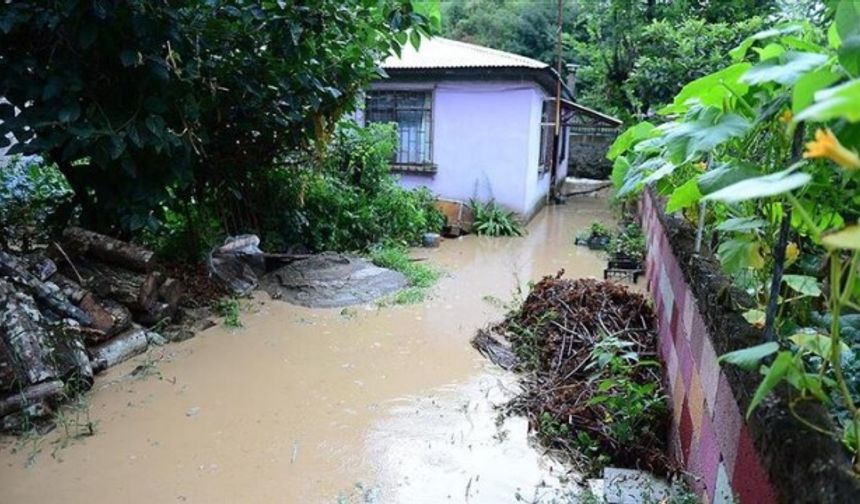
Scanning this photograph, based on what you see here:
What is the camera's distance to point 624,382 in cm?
282

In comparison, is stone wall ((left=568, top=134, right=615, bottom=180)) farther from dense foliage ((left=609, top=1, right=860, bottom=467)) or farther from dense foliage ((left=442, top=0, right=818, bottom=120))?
dense foliage ((left=609, top=1, right=860, bottom=467))

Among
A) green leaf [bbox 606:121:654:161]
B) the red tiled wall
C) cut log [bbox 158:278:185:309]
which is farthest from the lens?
cut log [bbox 158:278:185:309]

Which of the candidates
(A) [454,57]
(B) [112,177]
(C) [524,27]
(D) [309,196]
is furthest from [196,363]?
(C) [524,27]

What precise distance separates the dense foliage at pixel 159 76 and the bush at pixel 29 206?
295mm

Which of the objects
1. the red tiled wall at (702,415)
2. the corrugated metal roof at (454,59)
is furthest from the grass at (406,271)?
the corrugated metal roof at (454,59)

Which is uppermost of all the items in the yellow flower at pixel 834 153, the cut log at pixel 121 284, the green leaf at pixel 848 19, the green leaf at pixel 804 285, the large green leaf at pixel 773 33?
the large green leaf at pixel 773 33

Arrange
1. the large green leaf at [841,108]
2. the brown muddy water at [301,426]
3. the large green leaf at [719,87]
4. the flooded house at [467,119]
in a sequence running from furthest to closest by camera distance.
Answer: the flooded house at [467,119]
the brown muddy water at [301,426]
the large green leaf at [719,87]
the large green leaf at [841,108]

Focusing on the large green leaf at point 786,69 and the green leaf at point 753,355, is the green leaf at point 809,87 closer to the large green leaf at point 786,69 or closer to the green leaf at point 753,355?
the large green leaf at point 786,69

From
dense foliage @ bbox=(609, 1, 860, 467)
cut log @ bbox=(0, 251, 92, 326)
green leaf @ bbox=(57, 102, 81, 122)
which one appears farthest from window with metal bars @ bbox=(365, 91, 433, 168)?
dense foliage @ bbox=(609, 1, 860, 467)

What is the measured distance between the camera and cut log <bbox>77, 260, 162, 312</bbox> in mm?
3888

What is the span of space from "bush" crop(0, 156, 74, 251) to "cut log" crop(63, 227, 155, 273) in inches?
14.5

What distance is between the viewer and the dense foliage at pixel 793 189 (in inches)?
31.4

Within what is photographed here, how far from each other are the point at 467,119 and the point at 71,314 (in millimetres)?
6549

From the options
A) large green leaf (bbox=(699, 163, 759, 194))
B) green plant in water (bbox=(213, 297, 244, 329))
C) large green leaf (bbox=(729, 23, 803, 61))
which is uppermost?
large green leaf (bbox=(729, 23, 803, 61))
